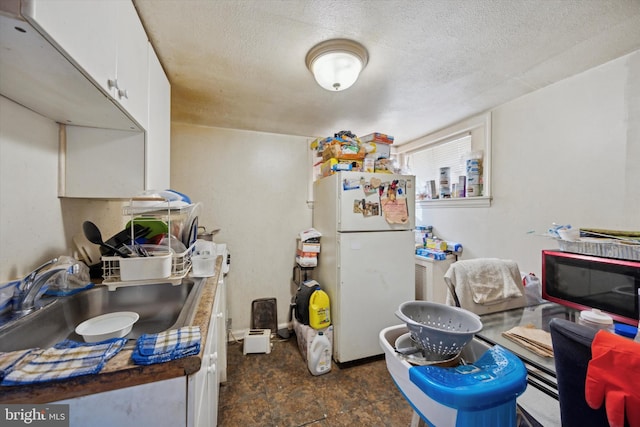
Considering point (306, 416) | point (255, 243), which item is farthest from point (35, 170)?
point (306, 416)

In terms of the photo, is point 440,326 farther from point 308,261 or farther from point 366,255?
point 308,261

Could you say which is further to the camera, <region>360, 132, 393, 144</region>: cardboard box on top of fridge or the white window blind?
the white window blind

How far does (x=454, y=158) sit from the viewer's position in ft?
8.00

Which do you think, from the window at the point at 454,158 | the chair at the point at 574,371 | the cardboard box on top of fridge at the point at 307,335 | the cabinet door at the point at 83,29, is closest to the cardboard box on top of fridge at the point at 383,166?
the window at the point at 454,158

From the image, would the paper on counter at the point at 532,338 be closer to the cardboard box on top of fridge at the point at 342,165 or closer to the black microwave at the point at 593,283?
the black microwave at the point at 593,283

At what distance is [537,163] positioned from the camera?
1731 mm

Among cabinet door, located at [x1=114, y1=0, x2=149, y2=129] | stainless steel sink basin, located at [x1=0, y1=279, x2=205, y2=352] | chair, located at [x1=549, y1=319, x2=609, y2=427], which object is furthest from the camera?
cabinet door, located at [x1=114, y1=0, x2=149, y2=129]

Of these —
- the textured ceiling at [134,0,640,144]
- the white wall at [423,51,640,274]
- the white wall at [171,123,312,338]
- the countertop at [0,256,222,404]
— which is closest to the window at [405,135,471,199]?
the white wall at [423,51,640,274]

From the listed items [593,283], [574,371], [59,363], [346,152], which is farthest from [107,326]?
[593,283]

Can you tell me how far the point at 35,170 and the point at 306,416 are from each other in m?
1.85

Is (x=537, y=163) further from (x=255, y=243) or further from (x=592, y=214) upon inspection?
(x=255, y=243)

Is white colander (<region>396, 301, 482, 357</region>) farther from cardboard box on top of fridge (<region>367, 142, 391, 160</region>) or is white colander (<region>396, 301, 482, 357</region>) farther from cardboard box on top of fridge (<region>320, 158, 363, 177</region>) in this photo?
cardboard box on top of fridge (<region>367, 142, 391, 160</region>)

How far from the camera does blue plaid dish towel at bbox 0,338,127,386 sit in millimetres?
485

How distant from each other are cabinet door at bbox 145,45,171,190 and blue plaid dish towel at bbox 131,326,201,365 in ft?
2.73
